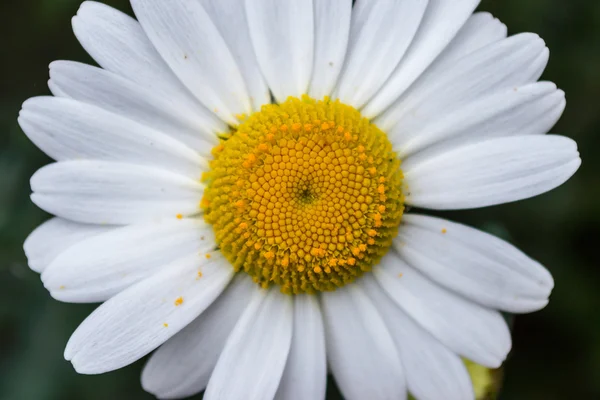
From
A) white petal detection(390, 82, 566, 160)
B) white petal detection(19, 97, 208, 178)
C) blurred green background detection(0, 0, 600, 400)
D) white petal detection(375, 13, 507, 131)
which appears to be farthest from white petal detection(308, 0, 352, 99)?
blurred green background detection(0, 0, 600, 400)

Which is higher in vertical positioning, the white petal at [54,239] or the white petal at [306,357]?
the white petal at [306,357]

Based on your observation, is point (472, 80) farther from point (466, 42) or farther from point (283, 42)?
point (283, 42)

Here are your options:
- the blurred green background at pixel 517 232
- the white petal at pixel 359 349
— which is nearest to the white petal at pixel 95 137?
the white petal at pixel 359 349

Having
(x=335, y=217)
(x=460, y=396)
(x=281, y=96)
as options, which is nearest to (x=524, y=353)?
(x=460, y=396)

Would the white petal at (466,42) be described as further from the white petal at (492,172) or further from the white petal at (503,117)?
the white petal at (492,172)

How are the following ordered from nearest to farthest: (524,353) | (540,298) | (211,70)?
(540,298)
(211,70)
(524,353)

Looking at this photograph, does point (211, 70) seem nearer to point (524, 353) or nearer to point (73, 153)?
point (73, 153)

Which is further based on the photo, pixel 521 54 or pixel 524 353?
pixel 524 353
